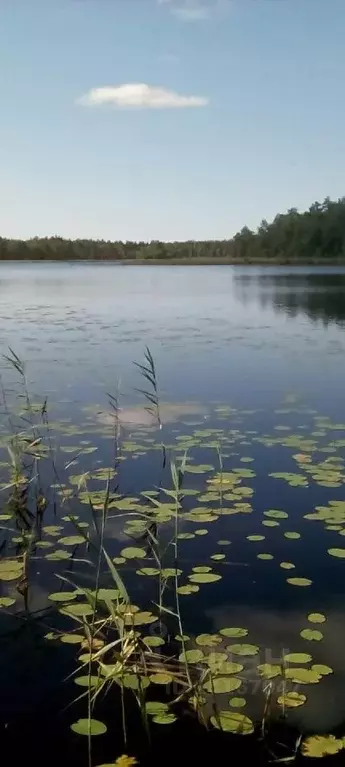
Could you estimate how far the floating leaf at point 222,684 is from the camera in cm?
313

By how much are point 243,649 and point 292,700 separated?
0.42 meters

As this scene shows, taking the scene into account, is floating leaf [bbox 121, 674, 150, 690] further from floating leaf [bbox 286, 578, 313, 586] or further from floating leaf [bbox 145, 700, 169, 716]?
floating leaf [bbox 286, 578, 313, 586]

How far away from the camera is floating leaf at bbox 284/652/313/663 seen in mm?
3332

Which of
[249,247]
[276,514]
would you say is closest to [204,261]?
[249,247]

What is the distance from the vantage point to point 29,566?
4.38 meters

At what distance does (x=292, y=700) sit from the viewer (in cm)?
307

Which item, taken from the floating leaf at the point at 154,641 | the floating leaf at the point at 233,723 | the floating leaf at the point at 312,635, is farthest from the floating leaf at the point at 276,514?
the floating leaf at the point at 233,723

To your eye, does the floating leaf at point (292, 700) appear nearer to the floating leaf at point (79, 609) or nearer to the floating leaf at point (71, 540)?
the floating leaf at point (79, 609)

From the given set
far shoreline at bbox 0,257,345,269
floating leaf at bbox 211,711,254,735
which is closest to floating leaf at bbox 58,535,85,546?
floating leaf at bbox 211,711,254,735

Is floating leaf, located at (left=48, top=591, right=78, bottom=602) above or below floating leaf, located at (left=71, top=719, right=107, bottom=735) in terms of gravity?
above

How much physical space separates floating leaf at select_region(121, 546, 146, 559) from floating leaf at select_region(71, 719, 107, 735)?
5.00 ft

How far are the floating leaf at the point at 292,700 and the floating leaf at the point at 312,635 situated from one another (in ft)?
1.50

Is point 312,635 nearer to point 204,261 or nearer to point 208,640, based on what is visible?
point 208,640

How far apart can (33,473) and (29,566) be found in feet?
6.48
